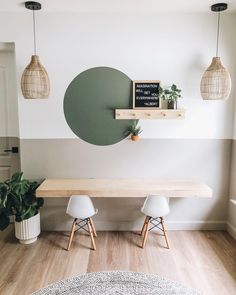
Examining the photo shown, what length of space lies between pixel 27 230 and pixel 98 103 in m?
1.62

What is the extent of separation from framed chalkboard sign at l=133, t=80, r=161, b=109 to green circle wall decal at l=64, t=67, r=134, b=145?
79 millimetres

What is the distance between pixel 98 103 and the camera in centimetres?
318

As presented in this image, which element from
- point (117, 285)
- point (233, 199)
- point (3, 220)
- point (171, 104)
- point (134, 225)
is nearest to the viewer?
point (117, 285)

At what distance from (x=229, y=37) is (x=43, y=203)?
2.87m

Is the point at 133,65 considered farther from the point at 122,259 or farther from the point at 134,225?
the point at 122,259

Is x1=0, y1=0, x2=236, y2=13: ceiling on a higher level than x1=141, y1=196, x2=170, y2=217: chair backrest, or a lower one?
higher

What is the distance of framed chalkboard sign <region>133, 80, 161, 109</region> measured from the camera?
10.2 feet

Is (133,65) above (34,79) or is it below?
above

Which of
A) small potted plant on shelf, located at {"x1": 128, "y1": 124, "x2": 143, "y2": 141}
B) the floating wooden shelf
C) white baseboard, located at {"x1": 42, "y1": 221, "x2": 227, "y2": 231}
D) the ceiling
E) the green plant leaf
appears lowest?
white baseboard, located at {"x1": 42, "y1": 221, "x2": 227, "y2": 231}

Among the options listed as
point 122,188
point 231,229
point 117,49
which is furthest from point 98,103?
point 231,229

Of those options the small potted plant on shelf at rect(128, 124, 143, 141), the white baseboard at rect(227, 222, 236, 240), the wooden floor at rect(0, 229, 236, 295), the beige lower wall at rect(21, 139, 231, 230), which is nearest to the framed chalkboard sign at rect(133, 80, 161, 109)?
the small potted plant on shelf at rect(128, 124, 143, 141)

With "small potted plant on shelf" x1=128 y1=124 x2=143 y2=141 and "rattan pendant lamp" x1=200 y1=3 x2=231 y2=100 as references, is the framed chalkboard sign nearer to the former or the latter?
"small potted plant on shelf" x1=128 y1=124 x2=143 y2=141

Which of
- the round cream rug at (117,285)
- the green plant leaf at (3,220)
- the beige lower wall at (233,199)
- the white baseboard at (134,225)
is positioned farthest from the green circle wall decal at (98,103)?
the round cream rug at (117,285)

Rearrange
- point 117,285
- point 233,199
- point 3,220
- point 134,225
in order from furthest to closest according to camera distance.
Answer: point 134,225
point 233,199
point 3,220
point 117,285
